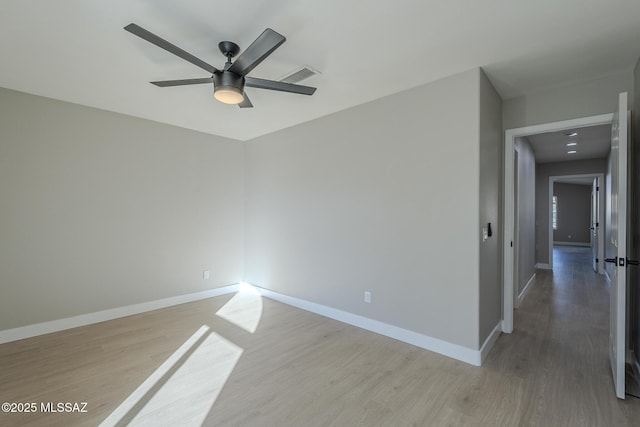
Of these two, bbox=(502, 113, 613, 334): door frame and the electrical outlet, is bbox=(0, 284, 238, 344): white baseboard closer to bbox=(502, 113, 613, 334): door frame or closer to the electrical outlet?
the electrical outlet

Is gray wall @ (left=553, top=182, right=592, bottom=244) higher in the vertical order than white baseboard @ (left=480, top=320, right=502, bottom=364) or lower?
higher

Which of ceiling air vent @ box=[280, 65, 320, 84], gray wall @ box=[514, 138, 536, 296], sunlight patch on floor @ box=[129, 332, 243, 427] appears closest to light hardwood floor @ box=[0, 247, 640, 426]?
sunlight patch on floor @ box=[129, 332, 243, 427]

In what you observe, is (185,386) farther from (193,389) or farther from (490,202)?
(490,202)

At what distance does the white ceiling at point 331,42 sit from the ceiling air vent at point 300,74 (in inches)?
1.9

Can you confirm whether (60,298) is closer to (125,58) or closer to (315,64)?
(125,58)

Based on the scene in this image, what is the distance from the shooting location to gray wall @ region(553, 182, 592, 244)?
36.0 feet

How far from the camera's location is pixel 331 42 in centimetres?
218

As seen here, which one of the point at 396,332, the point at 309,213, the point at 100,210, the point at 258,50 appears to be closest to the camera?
the point at 258,50

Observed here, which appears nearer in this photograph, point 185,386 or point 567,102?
point 185,386

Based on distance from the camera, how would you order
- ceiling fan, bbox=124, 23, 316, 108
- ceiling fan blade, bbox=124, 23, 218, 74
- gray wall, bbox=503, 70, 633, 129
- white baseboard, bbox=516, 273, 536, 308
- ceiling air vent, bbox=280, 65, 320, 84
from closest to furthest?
ceiling fan blade, bbox=124, 23, 218, 74 → ceiling fan, bbox=124, 23, 316, 108 → ceiling air vent, bbox=280, 65, 320, 84 → gray wall, bbox=503, 70, 633, 129 → white baseboard, bbox=516, 273, 536, 308

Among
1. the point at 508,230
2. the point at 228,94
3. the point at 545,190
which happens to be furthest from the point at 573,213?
the point at 228,94

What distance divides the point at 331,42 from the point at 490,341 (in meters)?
3.08

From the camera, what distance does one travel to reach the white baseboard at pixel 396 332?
2.61m

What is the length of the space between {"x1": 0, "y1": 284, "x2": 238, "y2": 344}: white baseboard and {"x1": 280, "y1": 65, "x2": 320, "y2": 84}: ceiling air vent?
3.41 metres
